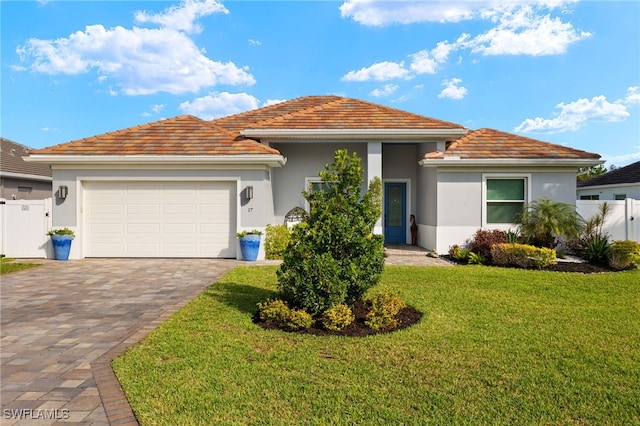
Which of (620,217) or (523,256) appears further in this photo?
(620,217)

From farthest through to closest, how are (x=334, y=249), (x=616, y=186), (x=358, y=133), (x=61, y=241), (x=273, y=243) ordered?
1. (x=616, y=186)
2. (x=358, y=133)
3. (x=273, y=243)
4. (x=61, y=241)
5. (x=334, y=249)

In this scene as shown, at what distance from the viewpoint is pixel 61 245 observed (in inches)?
439

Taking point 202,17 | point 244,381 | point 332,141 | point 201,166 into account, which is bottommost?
point 244,381

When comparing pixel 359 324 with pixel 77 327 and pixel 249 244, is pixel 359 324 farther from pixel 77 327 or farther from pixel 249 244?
pixel 249 244

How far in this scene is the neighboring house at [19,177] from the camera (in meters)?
18.0

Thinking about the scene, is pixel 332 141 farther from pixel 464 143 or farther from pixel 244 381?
pixel 244 381

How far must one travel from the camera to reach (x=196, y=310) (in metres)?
5.93

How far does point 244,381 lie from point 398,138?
10.5 m

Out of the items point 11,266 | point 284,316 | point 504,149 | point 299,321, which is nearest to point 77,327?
point 284,316

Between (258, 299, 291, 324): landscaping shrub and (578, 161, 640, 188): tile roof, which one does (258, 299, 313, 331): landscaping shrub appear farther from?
(578, 161, 640, 188): tile roof

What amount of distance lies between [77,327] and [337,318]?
145 inches

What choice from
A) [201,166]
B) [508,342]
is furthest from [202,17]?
[508,342]

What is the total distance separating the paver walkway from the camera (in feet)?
10.3

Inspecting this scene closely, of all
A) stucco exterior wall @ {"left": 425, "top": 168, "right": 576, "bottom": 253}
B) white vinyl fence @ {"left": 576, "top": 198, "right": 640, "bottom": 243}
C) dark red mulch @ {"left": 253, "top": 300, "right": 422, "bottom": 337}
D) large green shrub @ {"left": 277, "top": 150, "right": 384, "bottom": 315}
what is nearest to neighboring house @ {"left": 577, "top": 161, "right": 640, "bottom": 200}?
white vinyl fence @ {"left": 576, "top": 198, "right": 640, "bottom": 243}
